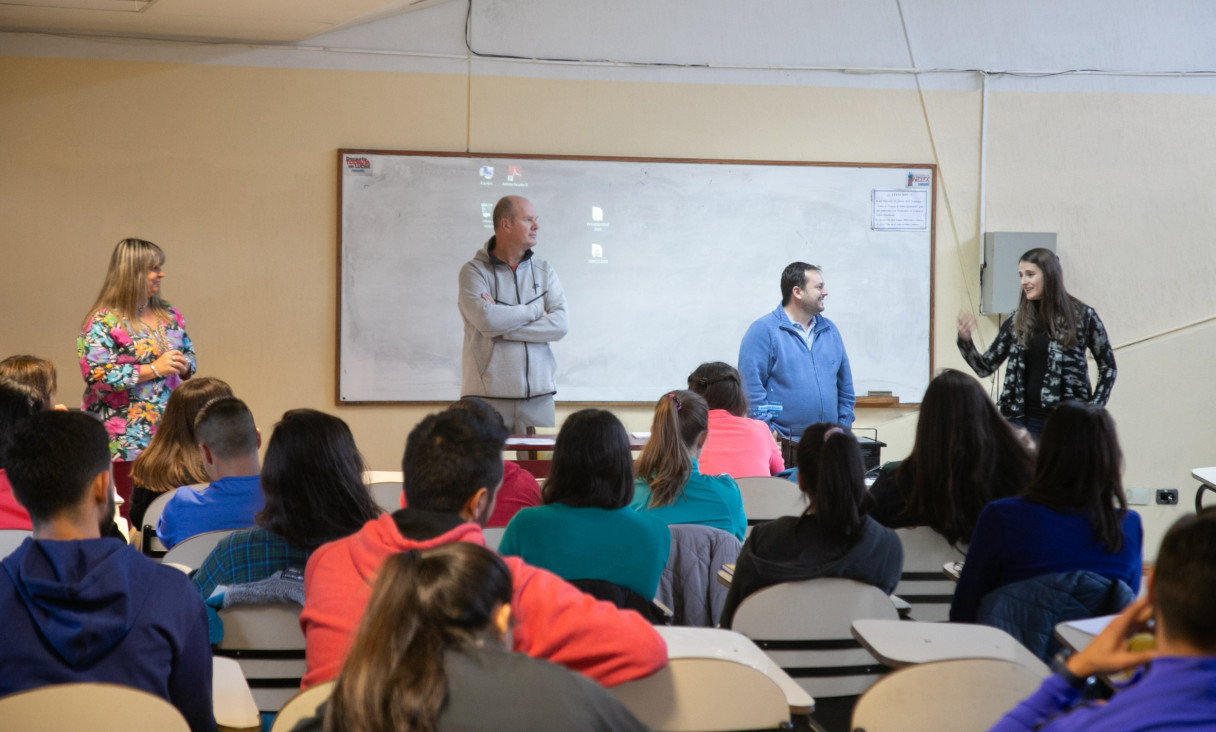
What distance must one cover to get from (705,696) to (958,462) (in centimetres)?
140

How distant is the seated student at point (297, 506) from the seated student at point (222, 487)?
1.29ft

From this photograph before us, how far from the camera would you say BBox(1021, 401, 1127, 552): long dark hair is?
2.20 meters

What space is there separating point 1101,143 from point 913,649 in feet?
16.8

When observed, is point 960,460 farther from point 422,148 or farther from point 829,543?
point 422,148

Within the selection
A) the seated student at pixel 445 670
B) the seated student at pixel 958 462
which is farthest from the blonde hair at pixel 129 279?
the seated student at pixel 445 670

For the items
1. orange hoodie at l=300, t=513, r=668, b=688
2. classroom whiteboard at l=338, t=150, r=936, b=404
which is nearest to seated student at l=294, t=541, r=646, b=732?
orange hoodie at l=300, t=513, r=668, b=688

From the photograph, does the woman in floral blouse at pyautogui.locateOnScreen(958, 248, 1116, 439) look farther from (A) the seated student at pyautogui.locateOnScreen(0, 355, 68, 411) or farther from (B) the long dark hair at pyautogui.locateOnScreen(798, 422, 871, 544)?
(A) the seated student at pyautogui.locateOnScreen(0, 355, 68, 411)

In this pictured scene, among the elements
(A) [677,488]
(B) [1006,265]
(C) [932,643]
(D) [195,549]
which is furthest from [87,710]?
(B) [1006,265]

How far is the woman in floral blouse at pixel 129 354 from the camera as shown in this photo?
4.11m

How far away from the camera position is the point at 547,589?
4.91 ft

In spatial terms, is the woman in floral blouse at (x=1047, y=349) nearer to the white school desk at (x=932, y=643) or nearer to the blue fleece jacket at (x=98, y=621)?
the white school desk at (x=932, y=643)

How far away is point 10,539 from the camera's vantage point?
2.27 m

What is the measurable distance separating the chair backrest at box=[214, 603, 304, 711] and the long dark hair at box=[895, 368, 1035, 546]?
5.32 ft

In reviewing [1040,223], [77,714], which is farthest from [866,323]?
[77,714]
